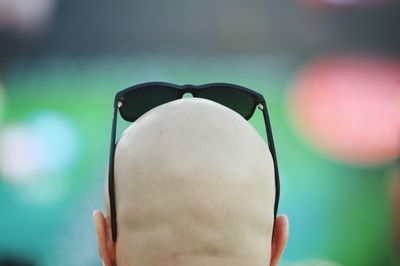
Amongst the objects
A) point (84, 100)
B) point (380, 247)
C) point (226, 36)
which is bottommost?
point (380, 247)

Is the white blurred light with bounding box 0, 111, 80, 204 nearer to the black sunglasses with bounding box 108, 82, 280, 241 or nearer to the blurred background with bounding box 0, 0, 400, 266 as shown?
the blurred background with bounding box 0, 0, 400, 266

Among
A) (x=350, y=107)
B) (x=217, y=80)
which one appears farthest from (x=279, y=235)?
(x=350, y=107)

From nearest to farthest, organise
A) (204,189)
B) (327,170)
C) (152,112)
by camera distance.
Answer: (204,189)
(152,112)
(327,170)

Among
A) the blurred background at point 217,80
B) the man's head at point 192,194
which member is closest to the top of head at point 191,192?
the man's head at point 192,194

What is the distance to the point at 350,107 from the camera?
2.96m

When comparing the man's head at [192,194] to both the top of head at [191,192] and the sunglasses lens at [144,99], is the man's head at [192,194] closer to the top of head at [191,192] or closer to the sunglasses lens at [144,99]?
the top of head at [191,192]

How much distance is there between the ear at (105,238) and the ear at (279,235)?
0.29m

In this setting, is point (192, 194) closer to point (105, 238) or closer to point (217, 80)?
point (105, 238)

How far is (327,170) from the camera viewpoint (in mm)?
2842

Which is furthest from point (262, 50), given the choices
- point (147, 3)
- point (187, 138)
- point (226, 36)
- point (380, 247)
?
point (187, 138)

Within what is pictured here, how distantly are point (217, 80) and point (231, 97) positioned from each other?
187cm

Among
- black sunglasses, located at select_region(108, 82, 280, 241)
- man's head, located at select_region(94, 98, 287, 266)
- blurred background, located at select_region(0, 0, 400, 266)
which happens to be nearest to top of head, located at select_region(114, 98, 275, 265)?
man's head, located at select_region(94, 98, 287, 266)

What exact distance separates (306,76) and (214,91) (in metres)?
2.09

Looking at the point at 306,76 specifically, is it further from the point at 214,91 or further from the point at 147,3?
the point at 214,91
